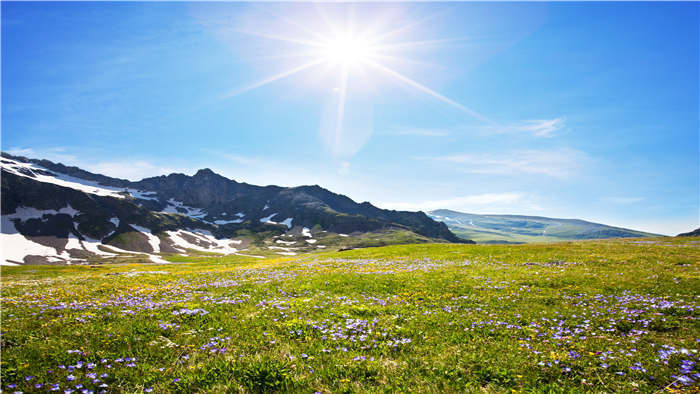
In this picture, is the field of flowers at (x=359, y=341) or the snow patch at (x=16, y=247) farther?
the snow patch at (x=16, y=247)

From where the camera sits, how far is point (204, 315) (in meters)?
10.0

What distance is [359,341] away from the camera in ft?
25.6

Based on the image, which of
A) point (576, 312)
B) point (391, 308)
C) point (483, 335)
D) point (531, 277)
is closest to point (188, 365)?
point (391, 308)

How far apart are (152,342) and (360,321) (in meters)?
6.09

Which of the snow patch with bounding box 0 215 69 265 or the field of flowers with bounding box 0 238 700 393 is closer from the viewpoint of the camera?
the field of flowers with bounding box 0 238 700 393

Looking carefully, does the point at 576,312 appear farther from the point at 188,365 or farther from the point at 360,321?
the point at 188,365

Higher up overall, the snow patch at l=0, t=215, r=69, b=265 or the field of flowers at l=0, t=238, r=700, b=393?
the field of flowers at l=0, t=238, r=700, b=393

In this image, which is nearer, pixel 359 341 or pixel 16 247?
pixel 359 341

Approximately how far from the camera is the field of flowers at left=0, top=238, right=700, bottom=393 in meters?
5.62

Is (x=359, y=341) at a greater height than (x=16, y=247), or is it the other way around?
(x=359, y=341)

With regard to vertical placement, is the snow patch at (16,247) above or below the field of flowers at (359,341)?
below

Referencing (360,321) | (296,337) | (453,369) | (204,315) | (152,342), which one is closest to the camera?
(453,369)

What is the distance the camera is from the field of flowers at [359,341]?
562 centimetres

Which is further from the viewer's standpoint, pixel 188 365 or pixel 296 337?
pixel 296 337
